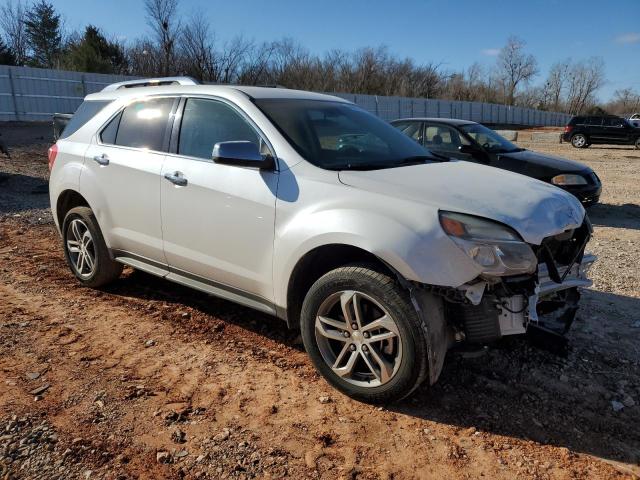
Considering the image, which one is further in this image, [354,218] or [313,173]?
[313,173]

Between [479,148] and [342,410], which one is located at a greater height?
Result: [479,148]

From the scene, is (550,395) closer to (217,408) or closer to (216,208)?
(217,408)

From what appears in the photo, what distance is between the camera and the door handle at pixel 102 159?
4500 mm

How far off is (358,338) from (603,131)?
27.0 meters

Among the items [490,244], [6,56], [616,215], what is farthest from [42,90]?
[490,244]

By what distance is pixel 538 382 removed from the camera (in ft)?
11.3

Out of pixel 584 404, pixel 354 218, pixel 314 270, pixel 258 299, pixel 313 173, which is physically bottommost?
pixel 584 404

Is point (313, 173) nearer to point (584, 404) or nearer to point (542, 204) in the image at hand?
point (542, 204)

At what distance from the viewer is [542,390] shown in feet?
11.0

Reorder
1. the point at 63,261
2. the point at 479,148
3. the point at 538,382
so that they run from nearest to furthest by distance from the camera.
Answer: the point at 538,382, the point at 63,261, the point at 479,148

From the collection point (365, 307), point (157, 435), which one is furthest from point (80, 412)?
point (365, 307)

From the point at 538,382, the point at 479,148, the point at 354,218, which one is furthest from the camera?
the point at 479,148

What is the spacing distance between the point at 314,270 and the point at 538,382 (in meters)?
1.63

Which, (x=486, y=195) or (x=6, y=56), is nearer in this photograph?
(x=486, y=195)
